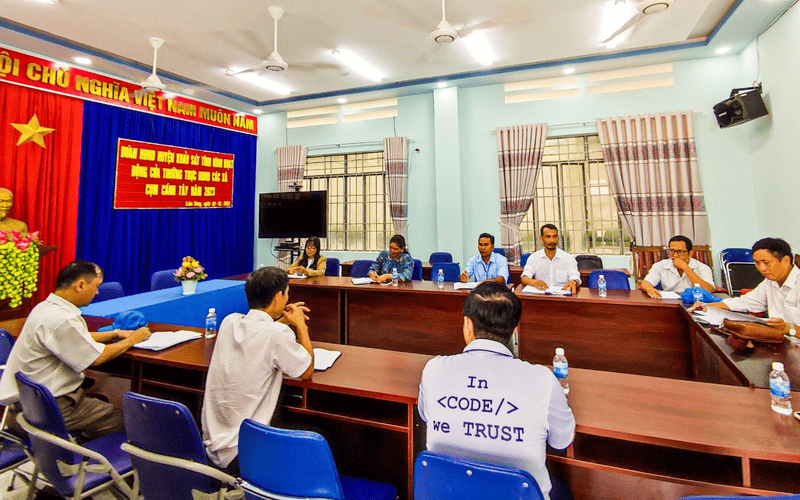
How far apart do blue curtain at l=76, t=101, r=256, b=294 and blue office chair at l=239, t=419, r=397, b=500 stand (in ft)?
17.0

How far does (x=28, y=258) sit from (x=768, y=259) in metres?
5.79

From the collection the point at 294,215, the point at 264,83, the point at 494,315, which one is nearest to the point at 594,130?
the point at 294,215

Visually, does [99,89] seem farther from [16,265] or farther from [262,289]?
[262,289]

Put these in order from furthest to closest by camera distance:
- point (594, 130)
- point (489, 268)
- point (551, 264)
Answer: point (594, 130) → point (489, 268) → point (551, 264)

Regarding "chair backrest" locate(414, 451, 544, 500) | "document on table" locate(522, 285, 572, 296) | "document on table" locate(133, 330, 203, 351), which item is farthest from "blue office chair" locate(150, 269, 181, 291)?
"chair backrest" locate(414, 451, 544, 500)

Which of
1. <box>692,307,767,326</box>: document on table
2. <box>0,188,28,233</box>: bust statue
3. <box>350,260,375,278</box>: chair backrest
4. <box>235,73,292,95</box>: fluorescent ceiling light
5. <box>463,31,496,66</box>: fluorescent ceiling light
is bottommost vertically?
<box>692,307,767,326</box>: document on table

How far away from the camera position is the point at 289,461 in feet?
3.72

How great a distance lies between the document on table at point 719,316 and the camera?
2.25 m

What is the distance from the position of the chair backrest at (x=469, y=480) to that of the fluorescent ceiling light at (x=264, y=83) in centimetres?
584

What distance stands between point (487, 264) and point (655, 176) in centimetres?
293

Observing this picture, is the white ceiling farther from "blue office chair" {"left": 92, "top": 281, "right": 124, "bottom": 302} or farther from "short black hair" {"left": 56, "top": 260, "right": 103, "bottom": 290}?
"short black hair" {"left": 56, "top": 260, "right": 103, "bottom": 290}

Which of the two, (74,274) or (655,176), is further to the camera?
(655,176)

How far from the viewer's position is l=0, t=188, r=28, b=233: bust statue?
4023 mm

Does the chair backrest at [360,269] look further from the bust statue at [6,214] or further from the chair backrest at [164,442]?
the bust statue at [6,214]
